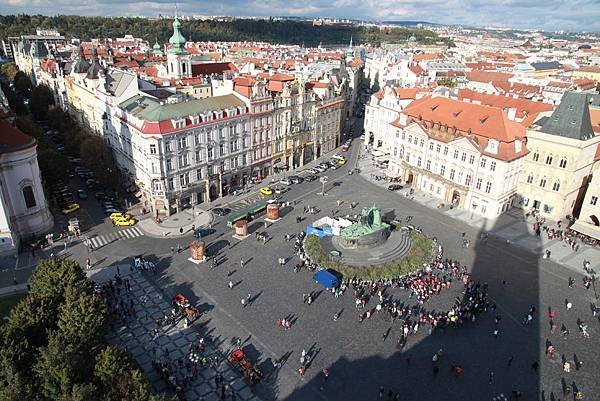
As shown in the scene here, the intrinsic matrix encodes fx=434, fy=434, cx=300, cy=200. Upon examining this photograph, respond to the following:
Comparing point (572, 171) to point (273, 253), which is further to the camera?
point (572, 171)

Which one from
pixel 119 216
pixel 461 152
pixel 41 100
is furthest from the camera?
pixel 41 100

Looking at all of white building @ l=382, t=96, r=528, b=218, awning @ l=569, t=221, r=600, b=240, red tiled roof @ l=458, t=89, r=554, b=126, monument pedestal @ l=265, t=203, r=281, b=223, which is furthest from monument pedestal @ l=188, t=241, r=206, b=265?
red tiled roof @ l=458, t=89, r=554, b=126

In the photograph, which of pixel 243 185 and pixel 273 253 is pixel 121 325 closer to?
pixel 273 253

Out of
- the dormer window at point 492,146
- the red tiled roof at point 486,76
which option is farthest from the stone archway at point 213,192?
the red tiled roof at point 486,76

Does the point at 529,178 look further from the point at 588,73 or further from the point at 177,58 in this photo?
the point at 588,73

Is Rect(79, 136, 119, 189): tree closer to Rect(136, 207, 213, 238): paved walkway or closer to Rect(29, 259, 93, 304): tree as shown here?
Rect(136, 207, 213, 238): paved walkway

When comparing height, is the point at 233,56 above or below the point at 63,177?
above

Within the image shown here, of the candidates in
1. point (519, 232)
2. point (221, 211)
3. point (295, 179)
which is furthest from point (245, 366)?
point (295, 179)

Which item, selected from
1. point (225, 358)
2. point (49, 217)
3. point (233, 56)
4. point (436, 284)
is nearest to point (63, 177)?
point (49, 217)
